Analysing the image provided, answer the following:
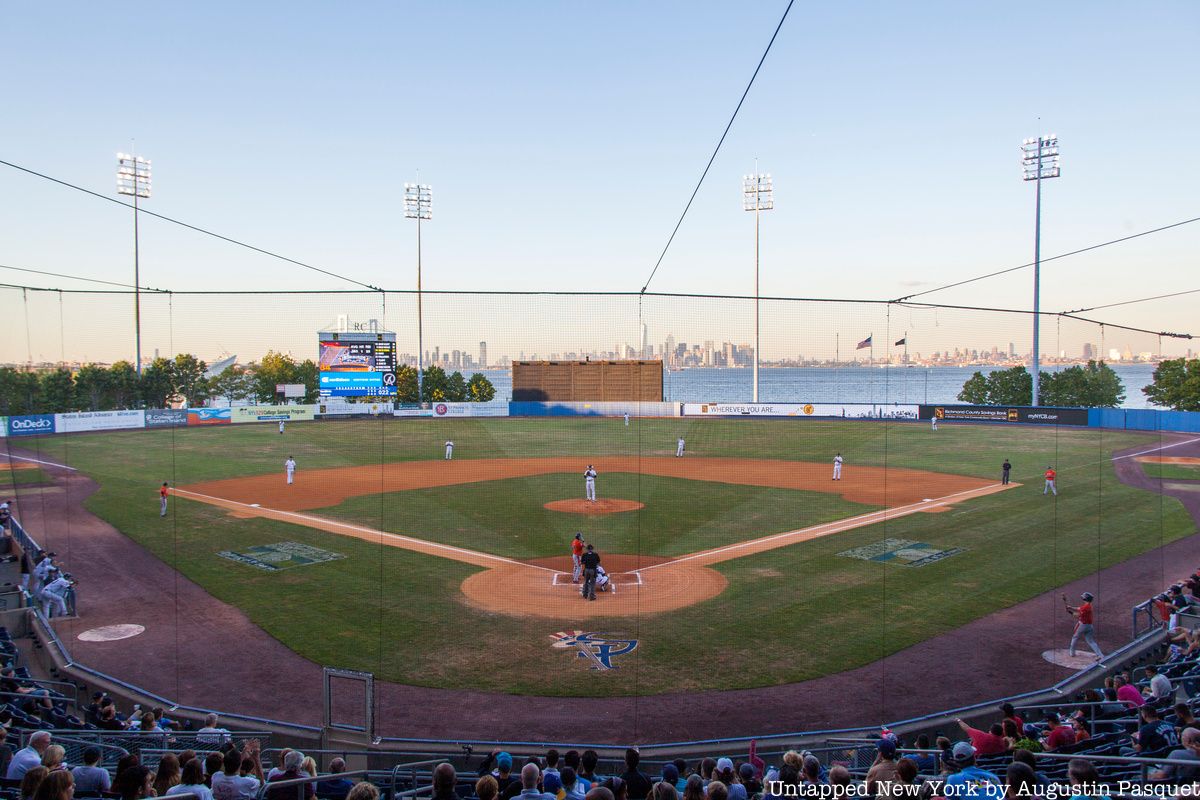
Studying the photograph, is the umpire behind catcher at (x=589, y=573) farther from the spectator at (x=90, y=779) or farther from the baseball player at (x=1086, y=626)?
the spectator at (x=90, y=779)

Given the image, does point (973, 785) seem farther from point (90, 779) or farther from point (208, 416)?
point (208, 416)

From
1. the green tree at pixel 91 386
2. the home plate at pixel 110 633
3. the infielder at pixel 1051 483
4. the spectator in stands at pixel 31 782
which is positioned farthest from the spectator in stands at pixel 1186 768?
the green tree at pixel 91 386

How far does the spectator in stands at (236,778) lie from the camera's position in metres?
5.53

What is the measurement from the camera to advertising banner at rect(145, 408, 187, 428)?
1921 inches

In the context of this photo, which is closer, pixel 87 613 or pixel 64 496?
pixel 87 613

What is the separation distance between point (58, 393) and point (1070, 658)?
4771cm

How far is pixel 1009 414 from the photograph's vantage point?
157 feet

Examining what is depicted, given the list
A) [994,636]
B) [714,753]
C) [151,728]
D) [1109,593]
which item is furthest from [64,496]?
[1109,593]

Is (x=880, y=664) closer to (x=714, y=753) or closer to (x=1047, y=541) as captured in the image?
(x=714, y=753)

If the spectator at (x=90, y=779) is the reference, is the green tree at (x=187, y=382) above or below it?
above

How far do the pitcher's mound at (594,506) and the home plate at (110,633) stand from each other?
537 inches

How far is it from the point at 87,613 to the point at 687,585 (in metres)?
12.7

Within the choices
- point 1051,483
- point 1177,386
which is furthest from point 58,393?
point 1177,386

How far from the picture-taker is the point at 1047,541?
20.3 meters
